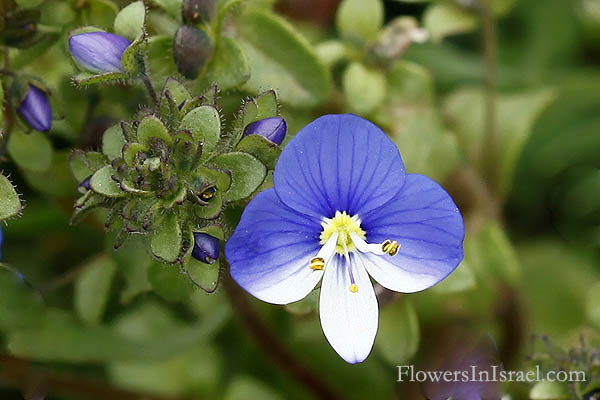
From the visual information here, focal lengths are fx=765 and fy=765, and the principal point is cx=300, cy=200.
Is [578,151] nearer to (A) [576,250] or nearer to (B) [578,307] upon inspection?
(A) [576,250]

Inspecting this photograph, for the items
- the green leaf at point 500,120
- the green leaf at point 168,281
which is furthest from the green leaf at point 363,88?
the green leaf at point 168,281

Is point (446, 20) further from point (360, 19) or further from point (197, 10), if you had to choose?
point (197, 10)

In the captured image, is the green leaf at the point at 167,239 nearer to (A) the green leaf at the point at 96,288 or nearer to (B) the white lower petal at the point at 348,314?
(B) the white lower petal at the point at 348,314

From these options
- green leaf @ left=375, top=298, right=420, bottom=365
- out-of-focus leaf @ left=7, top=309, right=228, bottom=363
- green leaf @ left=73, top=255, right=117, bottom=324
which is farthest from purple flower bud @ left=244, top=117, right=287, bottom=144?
out-of-focus leaf @ left=7, top=309, right=228, bottom=363

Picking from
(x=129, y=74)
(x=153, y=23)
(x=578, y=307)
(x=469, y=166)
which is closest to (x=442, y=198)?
(x=129, y=74)

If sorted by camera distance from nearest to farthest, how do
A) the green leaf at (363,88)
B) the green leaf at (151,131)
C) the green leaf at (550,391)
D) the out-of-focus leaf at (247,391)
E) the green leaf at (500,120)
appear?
the green leaf at (151,131) < the green leaf at (550,391) < the green leaf at (363,88) < the out-of-focus leaf at (247,391) < the green leaf at (500,120)

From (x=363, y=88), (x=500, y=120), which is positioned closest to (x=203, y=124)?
(x=363, y=88)

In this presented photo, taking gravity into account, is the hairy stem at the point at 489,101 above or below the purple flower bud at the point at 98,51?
above
